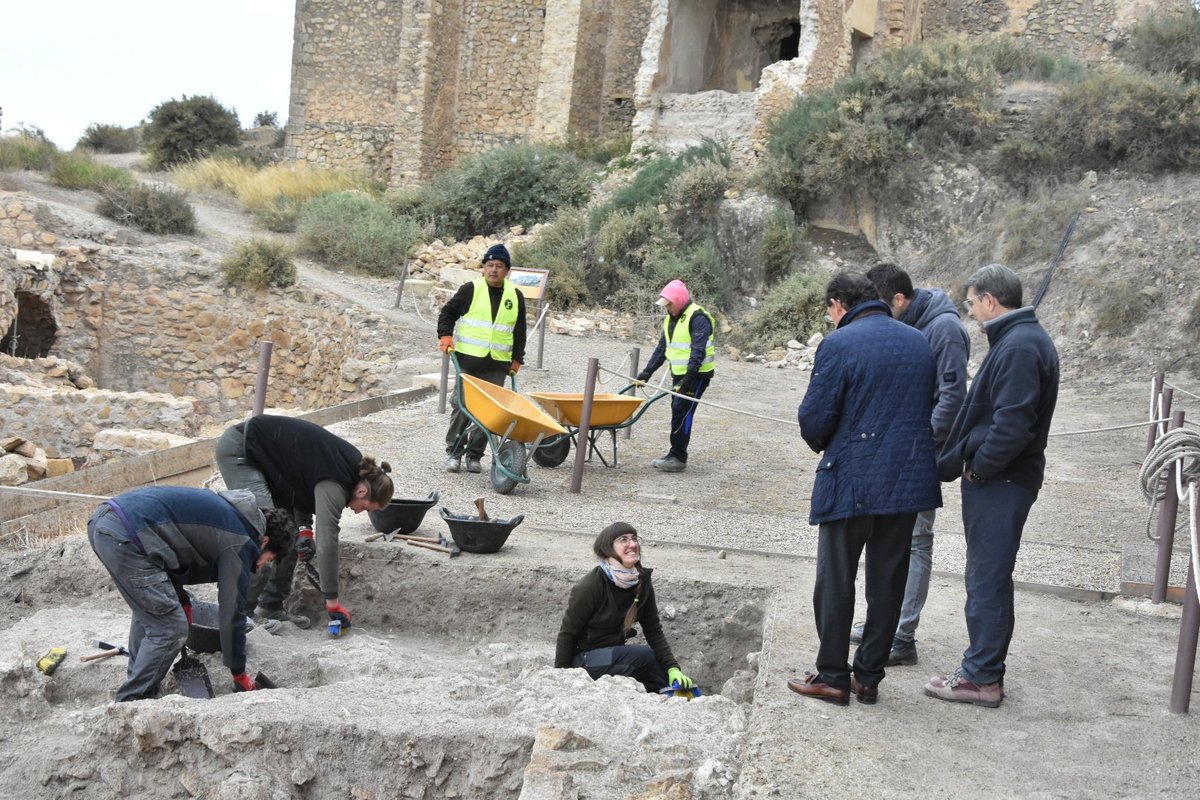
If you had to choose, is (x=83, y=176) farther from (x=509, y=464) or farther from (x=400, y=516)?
(x=400, y=516)

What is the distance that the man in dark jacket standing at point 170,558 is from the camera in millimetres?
4898

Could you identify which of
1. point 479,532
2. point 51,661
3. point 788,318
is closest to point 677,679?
point 479,532

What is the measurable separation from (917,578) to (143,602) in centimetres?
325

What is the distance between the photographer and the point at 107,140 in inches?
1596

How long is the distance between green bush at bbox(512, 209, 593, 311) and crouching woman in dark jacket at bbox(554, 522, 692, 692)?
13.5 meters

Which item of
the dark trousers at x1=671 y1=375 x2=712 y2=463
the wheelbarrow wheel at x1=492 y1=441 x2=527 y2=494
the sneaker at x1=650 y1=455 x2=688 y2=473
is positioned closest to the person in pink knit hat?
the dark trousers at x1=671 y1=375 x2=712 y2=463

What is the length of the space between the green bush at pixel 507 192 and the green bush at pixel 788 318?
5.83 metres

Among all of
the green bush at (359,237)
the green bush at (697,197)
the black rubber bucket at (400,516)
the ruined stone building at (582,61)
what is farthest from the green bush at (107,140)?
the black rubber bucket at (400,516)

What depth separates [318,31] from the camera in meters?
27.7

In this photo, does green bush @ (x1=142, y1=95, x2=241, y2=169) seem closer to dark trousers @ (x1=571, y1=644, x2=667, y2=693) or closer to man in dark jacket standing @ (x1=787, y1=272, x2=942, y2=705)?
dark trousers @ (x1=571, y1=644, x2=667, y2=693)

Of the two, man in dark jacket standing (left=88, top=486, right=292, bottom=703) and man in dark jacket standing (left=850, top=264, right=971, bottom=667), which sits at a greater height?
man in dark jacket standing (left=850, top=264, right=971, bottom=667)

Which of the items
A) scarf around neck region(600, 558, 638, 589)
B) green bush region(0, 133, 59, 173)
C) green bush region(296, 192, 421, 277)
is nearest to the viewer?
scarf around neck region(600, 558, 638, 589)

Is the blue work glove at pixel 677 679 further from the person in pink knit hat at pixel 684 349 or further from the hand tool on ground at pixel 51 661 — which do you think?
the person in pink knit hat at pixel 684 349

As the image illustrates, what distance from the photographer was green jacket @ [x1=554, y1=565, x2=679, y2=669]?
524 cm
